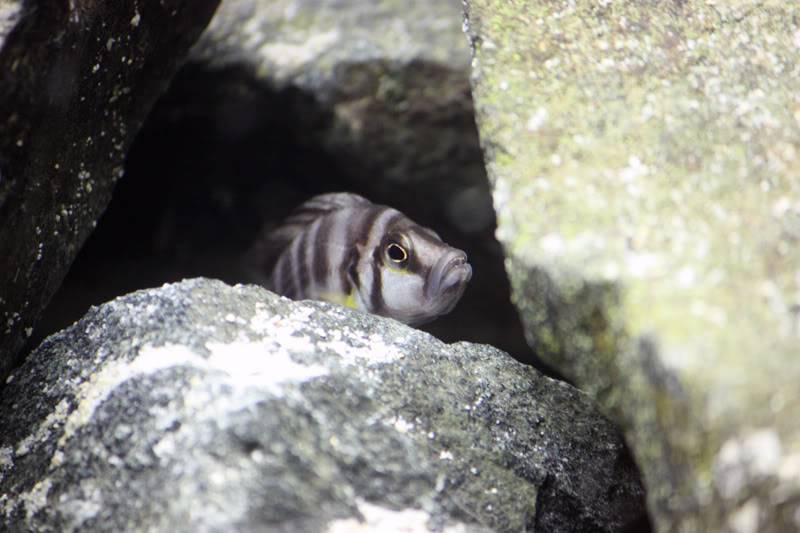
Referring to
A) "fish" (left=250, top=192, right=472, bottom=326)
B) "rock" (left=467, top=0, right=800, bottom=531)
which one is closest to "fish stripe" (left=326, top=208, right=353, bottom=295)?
"fish" (left=250, top=192, right=472, bottom=326)

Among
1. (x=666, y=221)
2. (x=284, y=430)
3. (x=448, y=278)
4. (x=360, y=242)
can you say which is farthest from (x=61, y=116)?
(x=666, y=221)

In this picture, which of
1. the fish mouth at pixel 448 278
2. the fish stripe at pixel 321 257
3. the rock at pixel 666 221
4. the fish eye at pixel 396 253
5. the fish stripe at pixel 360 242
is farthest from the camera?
the fish stripe at pixel 321 257

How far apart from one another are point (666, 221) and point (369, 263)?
4.51 feet

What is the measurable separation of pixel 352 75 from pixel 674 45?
1.82 metres

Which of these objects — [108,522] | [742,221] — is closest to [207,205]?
[108,522]

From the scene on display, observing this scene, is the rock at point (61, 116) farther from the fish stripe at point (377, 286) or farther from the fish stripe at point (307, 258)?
the fish stripe at point (377, 286)

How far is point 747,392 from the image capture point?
115 centimetres

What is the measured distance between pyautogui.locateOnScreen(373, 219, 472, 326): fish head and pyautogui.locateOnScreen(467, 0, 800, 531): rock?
813 millimetres

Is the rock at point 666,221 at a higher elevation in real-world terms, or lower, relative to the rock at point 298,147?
higher

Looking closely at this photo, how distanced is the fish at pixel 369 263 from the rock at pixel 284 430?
0.55 meters

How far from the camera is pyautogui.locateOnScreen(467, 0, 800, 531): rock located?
1.16 meters

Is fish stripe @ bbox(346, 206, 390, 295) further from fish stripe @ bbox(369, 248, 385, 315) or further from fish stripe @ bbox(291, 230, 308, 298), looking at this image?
fish stripe @ bbox(291, 230, 308, 298)

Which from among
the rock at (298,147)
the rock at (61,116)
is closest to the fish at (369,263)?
the rock at (298,147)

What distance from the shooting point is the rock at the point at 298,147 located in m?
3.39
